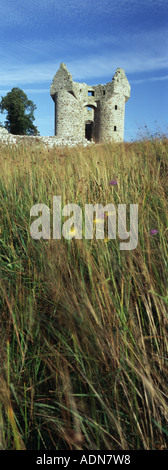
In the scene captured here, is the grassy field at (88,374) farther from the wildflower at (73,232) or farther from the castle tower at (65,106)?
the castle tower at (65,106)

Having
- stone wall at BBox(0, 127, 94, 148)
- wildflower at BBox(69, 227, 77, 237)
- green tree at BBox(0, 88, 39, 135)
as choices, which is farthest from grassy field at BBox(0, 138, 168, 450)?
green tree at BBox(0, 88, 39, 135)

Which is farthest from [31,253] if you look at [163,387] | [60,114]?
[60,114]

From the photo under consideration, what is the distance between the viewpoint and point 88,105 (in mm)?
25281

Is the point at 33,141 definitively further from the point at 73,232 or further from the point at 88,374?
the point at 88,374

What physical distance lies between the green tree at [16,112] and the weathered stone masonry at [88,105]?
6.11m

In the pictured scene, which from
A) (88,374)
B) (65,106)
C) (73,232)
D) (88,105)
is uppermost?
(88,105)

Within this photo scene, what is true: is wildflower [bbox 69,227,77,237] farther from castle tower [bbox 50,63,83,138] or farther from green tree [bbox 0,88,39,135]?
green tree [bbox 0,88,39,135]

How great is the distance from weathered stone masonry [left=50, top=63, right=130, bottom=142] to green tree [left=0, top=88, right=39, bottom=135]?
6.11 meters

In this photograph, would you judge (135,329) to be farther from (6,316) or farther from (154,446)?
(6,316)

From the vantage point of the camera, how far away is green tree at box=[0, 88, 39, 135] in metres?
29.0

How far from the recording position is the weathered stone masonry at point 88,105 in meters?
22.9

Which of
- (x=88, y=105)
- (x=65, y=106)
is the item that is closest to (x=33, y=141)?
(x=65, y=106)

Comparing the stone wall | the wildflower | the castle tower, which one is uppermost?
the castle tower

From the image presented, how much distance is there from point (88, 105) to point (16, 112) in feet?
24.8
